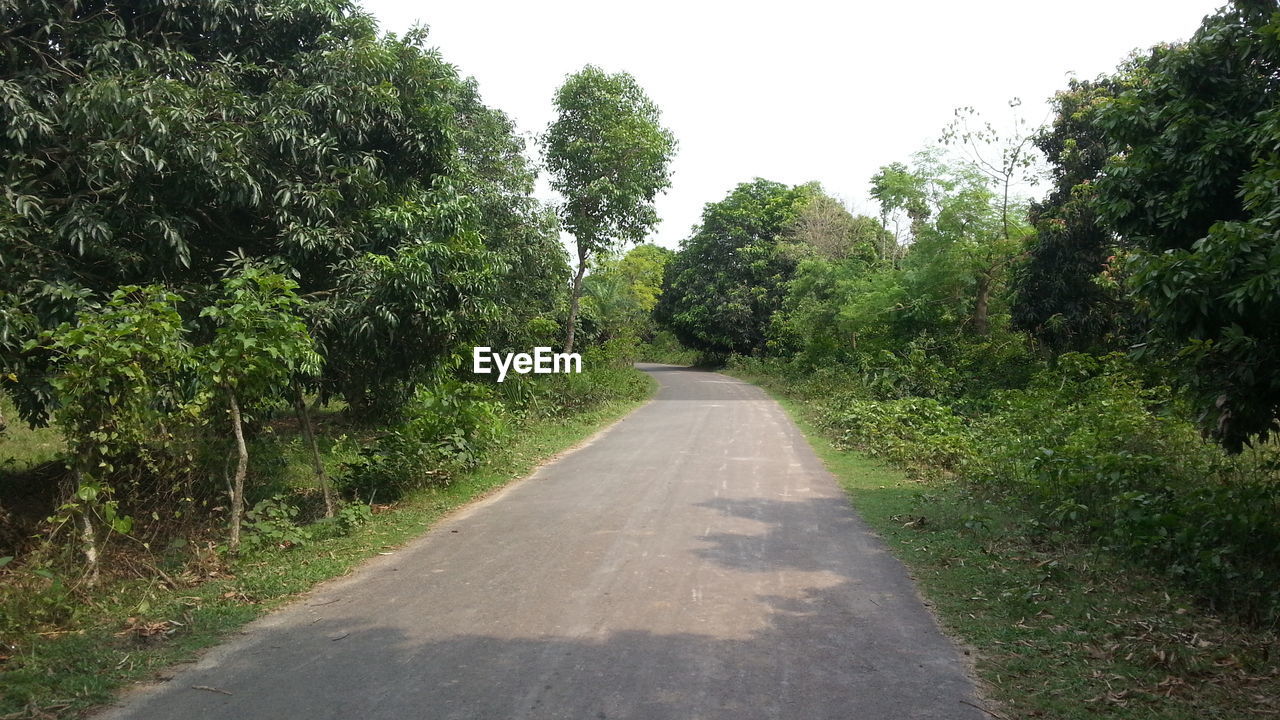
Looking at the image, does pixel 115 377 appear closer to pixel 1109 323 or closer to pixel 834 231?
pixel 1109 323

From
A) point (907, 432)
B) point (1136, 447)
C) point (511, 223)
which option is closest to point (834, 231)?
point (511, 223)

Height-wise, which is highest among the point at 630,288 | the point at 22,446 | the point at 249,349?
the point at 630,288

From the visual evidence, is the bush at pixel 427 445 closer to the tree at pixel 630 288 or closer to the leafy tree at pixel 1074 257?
the leafy tree at pixel 1074 257

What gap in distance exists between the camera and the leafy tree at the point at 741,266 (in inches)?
1631

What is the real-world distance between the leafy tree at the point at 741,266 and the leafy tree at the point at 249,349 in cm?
3409

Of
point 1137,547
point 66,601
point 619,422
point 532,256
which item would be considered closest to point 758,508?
point 1137,547

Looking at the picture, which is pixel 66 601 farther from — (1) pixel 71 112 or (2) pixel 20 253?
(1) pixel 71 112

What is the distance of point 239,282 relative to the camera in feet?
22.8

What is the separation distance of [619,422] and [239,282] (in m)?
13.0

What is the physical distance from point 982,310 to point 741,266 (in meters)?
20.7

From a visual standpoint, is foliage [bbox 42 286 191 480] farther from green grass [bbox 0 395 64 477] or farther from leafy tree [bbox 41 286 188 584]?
green grass [bbox 0 395 64 477]

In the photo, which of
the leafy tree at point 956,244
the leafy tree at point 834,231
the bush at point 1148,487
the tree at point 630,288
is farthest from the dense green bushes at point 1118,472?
the tree at point 630,288

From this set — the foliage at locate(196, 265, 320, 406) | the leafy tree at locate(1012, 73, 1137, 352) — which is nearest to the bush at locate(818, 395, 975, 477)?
the leafy tree at locate(1012, 73, 1137, 352)

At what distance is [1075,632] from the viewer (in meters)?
5.18
